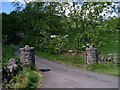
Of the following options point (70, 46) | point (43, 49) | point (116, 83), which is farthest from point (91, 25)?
point (116, 83)

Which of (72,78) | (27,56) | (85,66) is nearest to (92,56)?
(85,66)

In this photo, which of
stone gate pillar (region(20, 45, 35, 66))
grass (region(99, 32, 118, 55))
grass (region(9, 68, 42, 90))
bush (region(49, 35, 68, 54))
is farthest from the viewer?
grass (region(99, 32, 118, 55))

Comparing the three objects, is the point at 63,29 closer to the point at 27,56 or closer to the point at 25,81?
the point at 27,56

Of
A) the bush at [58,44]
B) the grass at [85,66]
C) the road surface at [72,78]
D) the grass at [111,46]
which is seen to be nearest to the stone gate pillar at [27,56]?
the road surface at [72,78]

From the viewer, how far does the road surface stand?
40.9 ft

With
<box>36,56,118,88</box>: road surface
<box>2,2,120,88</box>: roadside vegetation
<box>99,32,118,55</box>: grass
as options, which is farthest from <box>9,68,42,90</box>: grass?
<box>99,32,118,55</box>: grass

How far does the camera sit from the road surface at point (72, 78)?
1247 centimetres

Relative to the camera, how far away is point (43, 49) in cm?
2361

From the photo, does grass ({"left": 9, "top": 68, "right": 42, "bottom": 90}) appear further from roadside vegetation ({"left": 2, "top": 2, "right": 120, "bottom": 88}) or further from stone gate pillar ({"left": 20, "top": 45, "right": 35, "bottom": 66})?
roadside vegetation ({"left": 2, "top": 2, "right": 120, "bottom": 88})

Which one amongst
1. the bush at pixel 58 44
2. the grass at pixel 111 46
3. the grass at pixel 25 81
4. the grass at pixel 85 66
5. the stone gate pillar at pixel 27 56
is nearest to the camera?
the grass at pixel 25 81

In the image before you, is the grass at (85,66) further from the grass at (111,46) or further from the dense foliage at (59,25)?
the grass at (111,46)

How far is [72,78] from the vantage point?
45.6ft

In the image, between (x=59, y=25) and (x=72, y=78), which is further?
(x=59, y=25)

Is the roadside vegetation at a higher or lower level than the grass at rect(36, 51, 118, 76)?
higher
